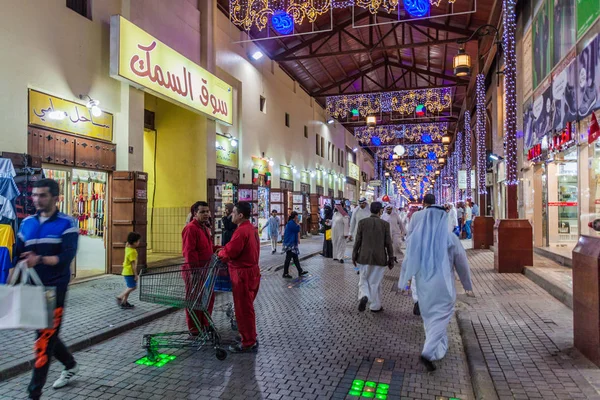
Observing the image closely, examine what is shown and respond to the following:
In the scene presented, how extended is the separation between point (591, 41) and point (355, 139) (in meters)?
35.4

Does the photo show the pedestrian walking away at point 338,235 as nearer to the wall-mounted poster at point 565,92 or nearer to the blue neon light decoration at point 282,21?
the blue neon light decoration at point 282,21

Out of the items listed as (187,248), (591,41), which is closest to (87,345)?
(187,248)

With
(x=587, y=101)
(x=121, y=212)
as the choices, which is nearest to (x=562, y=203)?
(x=587, y=101)

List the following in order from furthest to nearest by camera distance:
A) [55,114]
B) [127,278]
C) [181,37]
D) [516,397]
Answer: [181,37] < [55,114] < [127,278] < [516,397]

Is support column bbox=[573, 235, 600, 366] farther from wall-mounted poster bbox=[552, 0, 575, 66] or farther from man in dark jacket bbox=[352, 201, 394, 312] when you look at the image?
wall-mounted poster bbox=[552, 0, 575, 66]

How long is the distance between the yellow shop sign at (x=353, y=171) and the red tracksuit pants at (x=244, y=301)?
117ft

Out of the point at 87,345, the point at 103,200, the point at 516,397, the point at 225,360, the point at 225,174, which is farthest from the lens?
the point at 225,174

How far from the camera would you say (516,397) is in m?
3.81

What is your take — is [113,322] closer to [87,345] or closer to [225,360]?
[87,345]

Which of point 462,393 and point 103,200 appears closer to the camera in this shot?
point 462,393

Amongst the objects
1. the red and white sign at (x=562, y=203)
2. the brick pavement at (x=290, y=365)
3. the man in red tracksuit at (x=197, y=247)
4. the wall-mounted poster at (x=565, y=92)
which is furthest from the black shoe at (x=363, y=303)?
the red and white sign at (x=562, y=203)

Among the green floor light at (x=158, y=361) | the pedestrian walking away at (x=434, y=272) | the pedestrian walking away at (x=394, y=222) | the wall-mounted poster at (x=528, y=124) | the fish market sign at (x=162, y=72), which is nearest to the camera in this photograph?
the pedestrian walking away at (x=434, y=272)

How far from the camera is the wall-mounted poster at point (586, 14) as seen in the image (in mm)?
8655

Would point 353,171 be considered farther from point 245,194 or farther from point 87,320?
point 87,320
